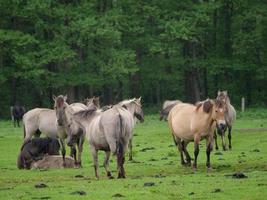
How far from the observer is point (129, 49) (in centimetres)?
6400

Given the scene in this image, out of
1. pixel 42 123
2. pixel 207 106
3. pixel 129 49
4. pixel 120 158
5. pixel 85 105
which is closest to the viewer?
pixel 120 158

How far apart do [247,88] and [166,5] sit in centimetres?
1194

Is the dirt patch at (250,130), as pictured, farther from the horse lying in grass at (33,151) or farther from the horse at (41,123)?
the horse lying in grass at (33,151)

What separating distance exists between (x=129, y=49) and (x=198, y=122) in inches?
1661

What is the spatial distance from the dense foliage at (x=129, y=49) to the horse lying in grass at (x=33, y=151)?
34444 millimetres

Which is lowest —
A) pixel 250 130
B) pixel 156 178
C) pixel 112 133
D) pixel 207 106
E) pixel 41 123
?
pixel 250 130

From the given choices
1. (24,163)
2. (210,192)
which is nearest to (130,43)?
(24,163)

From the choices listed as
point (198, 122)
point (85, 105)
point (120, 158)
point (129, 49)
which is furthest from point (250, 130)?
point (129, 49)

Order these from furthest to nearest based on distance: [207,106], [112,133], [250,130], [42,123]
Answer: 1. [250,130]
2. [42,123]
3. [207,106]
4. [112,133]

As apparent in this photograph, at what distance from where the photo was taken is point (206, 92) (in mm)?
71500

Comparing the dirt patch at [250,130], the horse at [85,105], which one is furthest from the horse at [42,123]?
the dirt patch at [250,130]

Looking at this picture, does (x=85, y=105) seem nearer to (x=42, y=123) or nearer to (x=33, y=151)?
(x=42, y=123)

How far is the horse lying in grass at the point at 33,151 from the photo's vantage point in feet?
82.1

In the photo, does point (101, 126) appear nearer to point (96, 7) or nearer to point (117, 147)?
point (117, 147)
